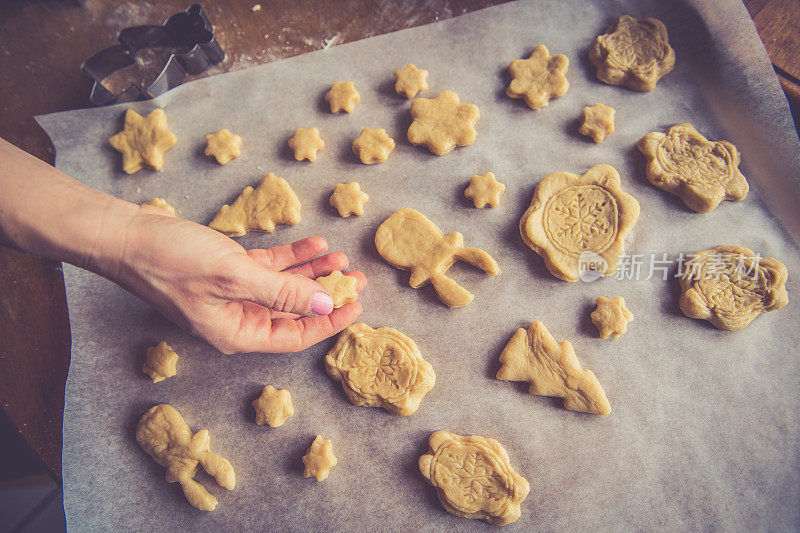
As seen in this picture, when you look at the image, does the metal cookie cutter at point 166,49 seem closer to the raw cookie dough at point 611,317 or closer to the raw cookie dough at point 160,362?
the raw cookie dough at point 160,362

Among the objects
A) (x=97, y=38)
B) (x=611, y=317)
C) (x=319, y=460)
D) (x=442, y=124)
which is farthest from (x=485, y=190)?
(x=97, y=38)

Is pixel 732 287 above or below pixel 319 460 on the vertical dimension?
above

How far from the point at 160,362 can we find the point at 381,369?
0.79m

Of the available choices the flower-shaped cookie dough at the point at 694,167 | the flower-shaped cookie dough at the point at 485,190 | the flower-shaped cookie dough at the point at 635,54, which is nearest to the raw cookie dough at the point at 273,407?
the flower-shaped cookie dough at the point at 485,190

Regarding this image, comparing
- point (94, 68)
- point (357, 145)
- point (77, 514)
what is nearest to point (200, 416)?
point (77, 514)

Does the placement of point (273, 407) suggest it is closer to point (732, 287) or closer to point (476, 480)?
point (476, 480)

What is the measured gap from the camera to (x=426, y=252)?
1.65m

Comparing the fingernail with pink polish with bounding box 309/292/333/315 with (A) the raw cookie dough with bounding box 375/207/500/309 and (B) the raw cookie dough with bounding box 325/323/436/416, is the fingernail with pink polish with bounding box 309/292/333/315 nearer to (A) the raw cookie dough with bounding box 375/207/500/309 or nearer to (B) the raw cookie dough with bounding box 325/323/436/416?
(B) the raw cookie dough with bounding box 325/323/436/416

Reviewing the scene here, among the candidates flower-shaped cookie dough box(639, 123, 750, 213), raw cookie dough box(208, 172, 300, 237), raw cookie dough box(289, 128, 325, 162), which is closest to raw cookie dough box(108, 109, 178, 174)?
raw cookie dough box(208, 172, 300, 237)

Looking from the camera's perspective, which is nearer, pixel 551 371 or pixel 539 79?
pixel 551 371

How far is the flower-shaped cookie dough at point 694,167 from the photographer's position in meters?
1.65

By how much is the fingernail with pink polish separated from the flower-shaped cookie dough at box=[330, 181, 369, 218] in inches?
16.0

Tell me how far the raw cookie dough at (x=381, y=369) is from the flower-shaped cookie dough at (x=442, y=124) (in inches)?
29.6

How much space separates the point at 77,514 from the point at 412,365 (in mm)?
1261
